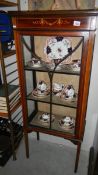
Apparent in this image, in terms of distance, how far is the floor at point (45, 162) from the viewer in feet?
5.85

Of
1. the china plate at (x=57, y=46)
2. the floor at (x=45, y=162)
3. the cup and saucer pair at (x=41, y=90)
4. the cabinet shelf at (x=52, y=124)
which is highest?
the china plate at (x=57, y=46)

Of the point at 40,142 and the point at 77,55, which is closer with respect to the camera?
the point at 77,55

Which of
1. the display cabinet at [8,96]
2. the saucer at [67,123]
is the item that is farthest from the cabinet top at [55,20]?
the saucer at [67,123]

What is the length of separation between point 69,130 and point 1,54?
966 mm

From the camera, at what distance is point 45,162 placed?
189 centimetres

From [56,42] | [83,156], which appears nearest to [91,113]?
[83,156]

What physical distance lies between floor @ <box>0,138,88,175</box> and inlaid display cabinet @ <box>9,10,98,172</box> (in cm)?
16

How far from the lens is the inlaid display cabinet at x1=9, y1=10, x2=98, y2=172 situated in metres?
1.18

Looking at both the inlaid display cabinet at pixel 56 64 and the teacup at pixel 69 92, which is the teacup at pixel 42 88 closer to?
the inlaid display cabinet at pixel 56 64

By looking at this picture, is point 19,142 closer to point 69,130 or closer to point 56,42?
point 69,130

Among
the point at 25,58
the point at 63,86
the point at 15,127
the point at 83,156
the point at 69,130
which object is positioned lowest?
the point at 83,156

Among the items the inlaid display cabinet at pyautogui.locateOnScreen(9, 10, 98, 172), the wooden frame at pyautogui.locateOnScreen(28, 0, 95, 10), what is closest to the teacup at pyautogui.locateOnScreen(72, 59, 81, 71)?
the inlaid display cabinet at pyautogui.locateOnScreen(9, 10, 98, 172)

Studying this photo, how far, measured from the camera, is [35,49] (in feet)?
5.30

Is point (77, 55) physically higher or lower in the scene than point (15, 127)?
higher
